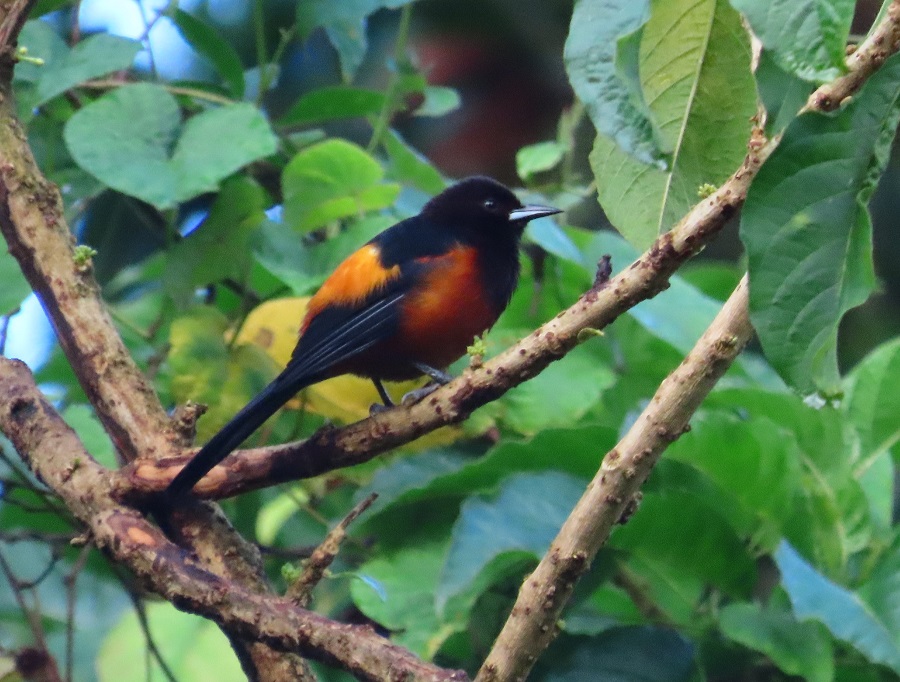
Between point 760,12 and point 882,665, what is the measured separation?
1737mm

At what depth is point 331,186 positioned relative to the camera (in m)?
3.10

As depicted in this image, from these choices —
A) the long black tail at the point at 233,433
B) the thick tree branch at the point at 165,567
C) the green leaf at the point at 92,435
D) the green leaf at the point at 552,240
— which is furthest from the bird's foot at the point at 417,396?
the green leaf at the point at 92,435

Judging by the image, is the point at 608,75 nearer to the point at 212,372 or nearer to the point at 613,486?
the point at 613,486

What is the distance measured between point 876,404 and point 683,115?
1.60 m

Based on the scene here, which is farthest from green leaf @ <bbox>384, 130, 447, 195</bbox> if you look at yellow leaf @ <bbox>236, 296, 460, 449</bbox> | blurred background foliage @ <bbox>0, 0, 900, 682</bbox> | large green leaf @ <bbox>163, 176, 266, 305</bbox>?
yellow leaf @ <bbox>236, 296, 460, 449</bbox>

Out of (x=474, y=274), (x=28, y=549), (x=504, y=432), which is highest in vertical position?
(x=474, y=274)

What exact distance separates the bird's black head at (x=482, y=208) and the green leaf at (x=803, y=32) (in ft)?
6.25

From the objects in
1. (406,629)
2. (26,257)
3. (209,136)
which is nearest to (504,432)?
(406,629)

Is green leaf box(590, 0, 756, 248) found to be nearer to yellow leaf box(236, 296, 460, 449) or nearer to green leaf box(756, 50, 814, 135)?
green leaf box(756, 50, 814, 135)

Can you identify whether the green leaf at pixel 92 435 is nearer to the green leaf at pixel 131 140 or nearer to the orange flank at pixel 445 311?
the green leaf at pixel 131 140

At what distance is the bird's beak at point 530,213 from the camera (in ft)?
10.3

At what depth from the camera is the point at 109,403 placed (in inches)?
86.5

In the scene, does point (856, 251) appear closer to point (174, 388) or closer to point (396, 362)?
point (396, 362)

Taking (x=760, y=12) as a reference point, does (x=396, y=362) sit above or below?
below
